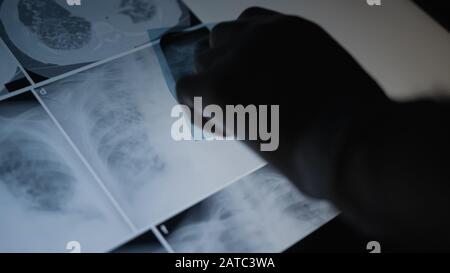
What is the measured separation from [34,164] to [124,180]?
0.16 m

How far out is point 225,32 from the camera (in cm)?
98

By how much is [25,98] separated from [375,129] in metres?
0.60

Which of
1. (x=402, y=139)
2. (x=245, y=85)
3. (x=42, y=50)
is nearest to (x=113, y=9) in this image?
(x=42, y=50)

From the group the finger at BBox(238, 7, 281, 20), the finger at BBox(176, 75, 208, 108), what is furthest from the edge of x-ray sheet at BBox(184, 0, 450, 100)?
the finger at BBox(176, 75, 208, 108)

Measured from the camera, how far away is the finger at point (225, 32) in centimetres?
97

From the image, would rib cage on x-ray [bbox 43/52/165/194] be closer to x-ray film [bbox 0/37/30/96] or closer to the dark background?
x-ray film [bbox 0/37/30/96]

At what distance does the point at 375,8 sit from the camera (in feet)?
3.41

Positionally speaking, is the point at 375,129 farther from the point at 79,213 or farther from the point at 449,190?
the point at 79,213

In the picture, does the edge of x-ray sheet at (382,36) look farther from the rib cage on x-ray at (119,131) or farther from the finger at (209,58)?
the rib cage on x-ray at (119,131)

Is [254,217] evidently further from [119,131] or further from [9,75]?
[9,75]

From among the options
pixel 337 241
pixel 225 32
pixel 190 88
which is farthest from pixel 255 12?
pixel 337 241

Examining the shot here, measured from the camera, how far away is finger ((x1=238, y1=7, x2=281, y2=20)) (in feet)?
3.30

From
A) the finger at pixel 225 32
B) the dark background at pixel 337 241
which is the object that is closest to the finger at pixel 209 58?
the finger at pixel 225 32

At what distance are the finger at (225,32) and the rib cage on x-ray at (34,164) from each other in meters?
0.34
